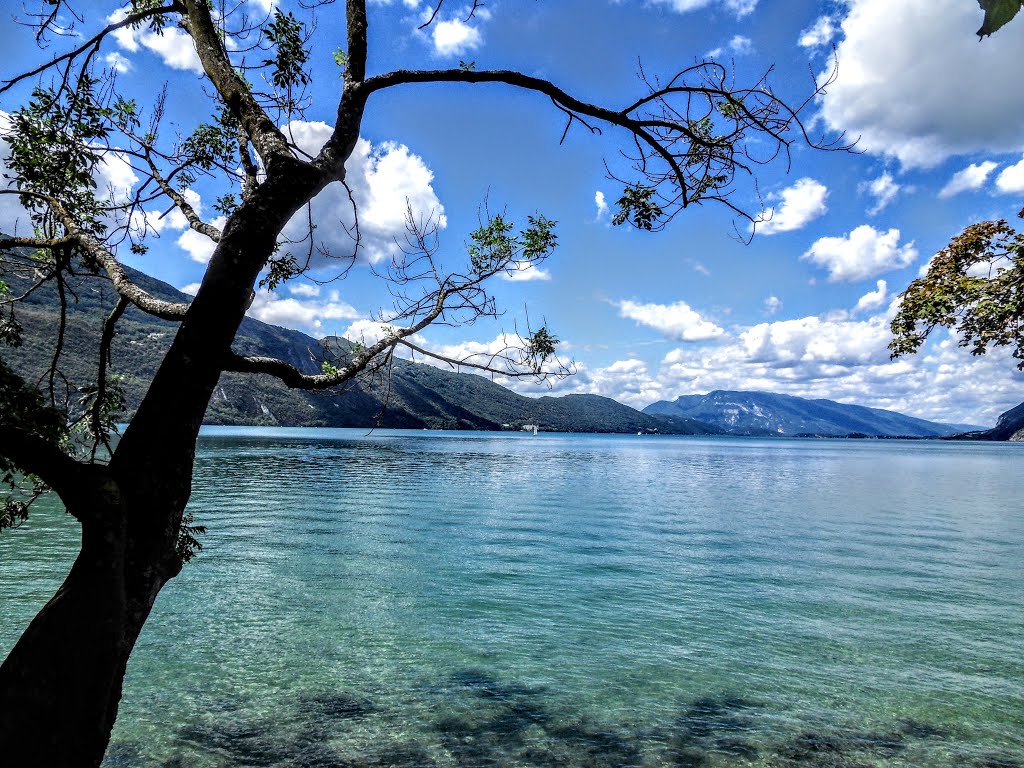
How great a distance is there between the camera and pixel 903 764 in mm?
9328

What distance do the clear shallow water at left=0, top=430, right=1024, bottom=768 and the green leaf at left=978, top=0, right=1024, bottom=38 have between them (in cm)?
1061

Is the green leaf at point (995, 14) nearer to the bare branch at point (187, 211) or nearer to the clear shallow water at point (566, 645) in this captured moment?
the bare branch at point (187, 211)

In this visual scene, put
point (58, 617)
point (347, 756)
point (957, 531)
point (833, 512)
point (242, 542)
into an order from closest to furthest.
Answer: point (58, 617), point (347, 756), point (242, 542), point (957, 531), point (833, 512)

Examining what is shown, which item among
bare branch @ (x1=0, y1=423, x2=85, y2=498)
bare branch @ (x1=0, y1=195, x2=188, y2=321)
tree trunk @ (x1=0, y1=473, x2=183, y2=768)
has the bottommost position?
tree trunk @ (x1=0, y1=473, x2=183, y2=768)

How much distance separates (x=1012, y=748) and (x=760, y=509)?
36.7 meters

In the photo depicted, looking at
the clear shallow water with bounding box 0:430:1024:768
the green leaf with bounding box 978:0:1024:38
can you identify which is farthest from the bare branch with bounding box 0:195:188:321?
the clear shallow water with bounding box 0:430:1024:768

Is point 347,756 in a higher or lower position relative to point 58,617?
lower

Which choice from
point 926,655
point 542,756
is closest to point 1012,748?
point 926,655

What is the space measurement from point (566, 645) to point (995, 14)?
614 inches

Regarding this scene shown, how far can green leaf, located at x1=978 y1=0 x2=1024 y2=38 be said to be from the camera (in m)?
1.24

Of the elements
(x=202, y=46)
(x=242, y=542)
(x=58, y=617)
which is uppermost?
(x=202, y=46)

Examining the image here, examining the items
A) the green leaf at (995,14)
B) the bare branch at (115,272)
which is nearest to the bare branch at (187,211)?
the bare branch at (115,272)

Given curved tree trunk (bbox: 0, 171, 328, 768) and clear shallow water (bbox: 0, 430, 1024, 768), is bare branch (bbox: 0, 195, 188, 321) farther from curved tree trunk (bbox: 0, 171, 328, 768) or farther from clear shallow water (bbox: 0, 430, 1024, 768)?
clear shallow water (bbox: 0, 430, 1024, 768)

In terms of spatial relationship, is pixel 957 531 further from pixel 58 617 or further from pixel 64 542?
pixel 64 542
